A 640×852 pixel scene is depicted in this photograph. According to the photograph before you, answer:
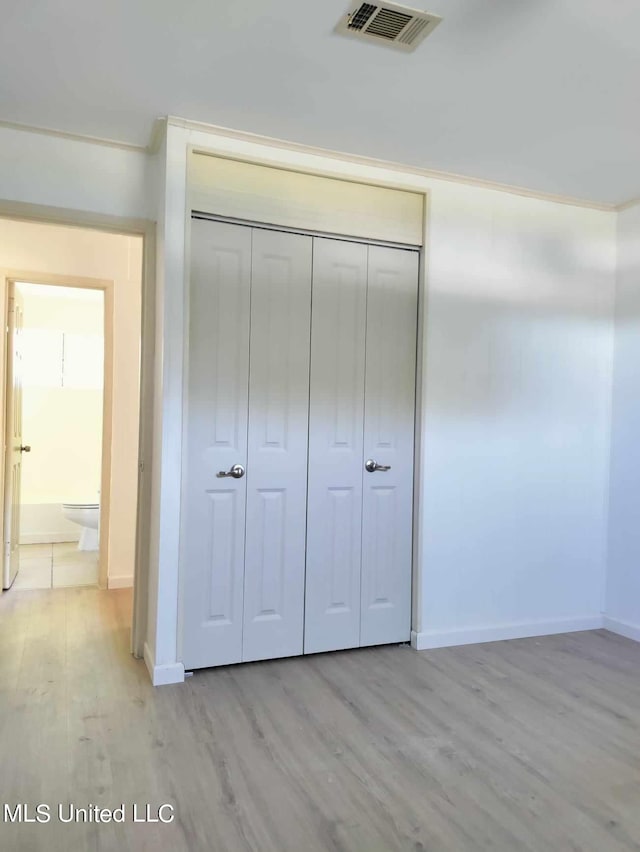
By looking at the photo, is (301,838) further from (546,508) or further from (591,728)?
(546,508)

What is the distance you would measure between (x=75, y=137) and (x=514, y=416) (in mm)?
2653

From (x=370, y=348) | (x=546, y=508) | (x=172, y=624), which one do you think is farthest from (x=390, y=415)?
(x=172, y=624)

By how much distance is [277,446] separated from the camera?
296 centimetres

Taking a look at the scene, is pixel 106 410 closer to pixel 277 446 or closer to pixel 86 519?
pixel 86 519

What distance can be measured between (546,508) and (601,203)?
6.02ft

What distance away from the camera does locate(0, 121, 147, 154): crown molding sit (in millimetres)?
2730

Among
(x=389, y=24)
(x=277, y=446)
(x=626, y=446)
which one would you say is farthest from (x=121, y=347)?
(x=626, y=446)

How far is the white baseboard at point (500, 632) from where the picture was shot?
3223 millimetres

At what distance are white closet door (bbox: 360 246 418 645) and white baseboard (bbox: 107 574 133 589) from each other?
1903mm

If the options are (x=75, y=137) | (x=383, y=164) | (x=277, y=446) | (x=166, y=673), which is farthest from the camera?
(x=383, y=164)

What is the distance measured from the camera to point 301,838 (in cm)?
172

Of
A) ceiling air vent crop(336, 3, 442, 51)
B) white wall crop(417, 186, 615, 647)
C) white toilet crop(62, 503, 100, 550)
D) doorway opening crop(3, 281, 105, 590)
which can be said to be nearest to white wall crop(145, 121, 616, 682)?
white wall crop(417, 186, 615, 647)

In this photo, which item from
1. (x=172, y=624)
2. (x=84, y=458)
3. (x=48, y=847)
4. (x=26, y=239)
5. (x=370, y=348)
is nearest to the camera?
(x=48, y=847)

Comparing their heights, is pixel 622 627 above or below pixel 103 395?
below
